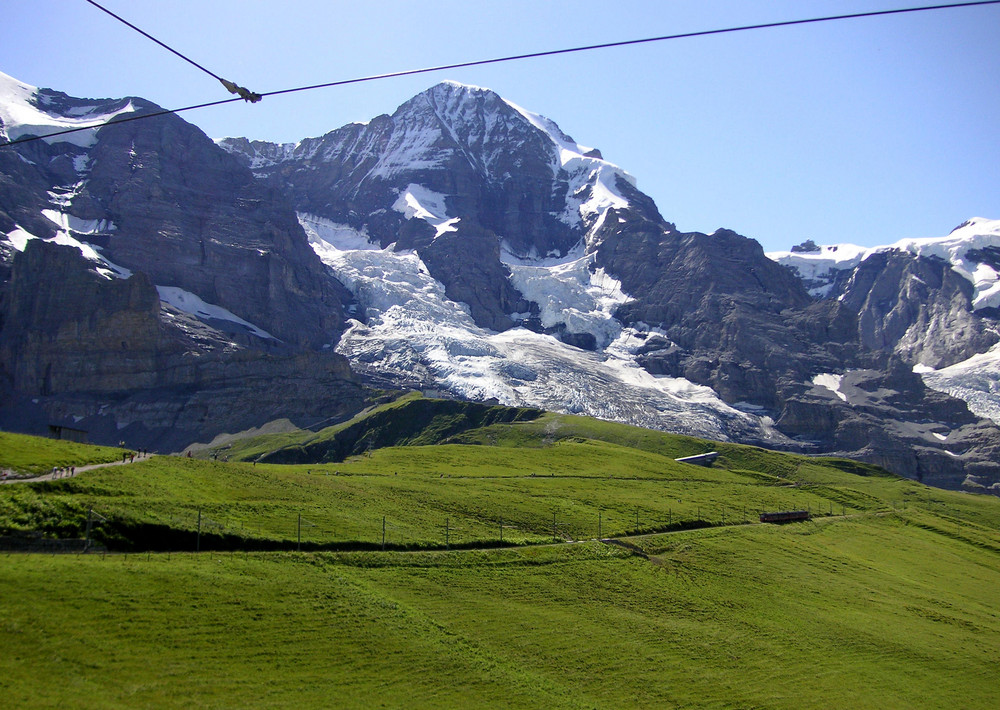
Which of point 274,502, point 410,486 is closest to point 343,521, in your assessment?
point 274,502

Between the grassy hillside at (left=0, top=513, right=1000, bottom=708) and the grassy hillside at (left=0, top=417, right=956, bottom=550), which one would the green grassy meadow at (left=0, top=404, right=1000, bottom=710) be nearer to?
the grassy hillside at (left=0, top=513, right=1000, bottom=708)

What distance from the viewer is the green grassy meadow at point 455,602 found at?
147 ft

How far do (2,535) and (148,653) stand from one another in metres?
17.3

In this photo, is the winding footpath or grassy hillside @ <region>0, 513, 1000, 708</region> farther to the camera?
the winding footpath

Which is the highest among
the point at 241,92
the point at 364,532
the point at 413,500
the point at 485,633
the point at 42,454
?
the point at 241,92

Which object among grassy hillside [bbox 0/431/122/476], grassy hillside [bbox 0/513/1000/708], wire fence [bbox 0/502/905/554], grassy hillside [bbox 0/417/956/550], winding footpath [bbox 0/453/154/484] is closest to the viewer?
grassy hillside [bbox 0/513/1000/708]

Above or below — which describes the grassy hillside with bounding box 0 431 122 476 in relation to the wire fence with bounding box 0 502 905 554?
above

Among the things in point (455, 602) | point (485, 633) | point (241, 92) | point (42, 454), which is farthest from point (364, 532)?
point (241, 92)

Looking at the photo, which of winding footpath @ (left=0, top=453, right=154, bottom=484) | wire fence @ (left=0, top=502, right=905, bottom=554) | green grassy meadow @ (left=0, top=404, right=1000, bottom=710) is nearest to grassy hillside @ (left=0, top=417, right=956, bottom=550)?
wire fence @ (left=0, top=502, right=905, bottom=554)

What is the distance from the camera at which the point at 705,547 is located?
301 ft

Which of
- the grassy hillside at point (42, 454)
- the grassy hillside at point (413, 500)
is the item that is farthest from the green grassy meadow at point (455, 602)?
the grassy hillside at point (42, 454)

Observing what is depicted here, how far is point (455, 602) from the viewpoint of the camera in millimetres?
61438

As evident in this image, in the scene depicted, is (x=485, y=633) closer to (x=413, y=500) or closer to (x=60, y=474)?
(x=413, y=500)

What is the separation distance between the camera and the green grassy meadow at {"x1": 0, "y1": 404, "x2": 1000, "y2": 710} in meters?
44.7
